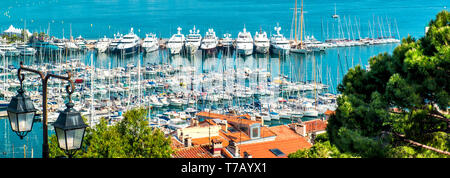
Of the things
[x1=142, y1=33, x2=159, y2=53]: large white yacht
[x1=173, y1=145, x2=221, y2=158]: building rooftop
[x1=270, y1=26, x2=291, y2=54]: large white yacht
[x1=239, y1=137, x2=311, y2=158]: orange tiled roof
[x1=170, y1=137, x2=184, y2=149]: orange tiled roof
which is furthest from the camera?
[x1=142, y1=33, x2=159, y2=53]: large white yacht

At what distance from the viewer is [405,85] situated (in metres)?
8.09

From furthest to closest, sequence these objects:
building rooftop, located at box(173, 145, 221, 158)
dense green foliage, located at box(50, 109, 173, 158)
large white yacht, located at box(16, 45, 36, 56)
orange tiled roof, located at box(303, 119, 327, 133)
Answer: large white yacht, located at box(16, 45, 36, 56) < orange tiled roof, located at box(303, 119, 327, 133) < building rooftop, located at box(173, 145, 221, 158) < dense green foliage, located at box(50, 109, 173, 158)

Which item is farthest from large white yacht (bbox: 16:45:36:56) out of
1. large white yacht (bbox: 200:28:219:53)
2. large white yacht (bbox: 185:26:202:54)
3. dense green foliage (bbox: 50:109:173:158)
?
dense green foliage (bbox: 50:109:173:158)

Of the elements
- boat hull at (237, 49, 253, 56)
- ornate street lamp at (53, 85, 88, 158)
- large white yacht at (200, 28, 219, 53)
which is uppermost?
large white yacht at (200, 28, 219, 53)

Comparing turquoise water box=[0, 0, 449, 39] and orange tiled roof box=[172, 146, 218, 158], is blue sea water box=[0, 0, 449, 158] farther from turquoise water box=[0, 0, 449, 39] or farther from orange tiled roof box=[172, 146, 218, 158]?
orange tiled roof box=[172, 146, 218, 158]

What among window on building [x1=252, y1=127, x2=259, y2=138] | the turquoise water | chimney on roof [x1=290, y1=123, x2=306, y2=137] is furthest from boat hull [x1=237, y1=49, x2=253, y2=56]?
window on building [x1=252, y1=127, x2=259, y2=138]

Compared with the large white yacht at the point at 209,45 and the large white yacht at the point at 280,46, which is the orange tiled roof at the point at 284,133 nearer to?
the large white yacht at the point at 280,46

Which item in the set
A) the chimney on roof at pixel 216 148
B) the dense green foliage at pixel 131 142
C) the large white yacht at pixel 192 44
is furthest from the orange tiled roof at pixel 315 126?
the large white yacht at pixel 192 44

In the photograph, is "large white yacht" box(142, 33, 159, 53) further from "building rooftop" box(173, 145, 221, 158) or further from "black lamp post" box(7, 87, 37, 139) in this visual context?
"black lamp post" box(7, 87, 37, 139)

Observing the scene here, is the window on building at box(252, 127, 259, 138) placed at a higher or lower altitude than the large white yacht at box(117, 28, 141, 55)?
lower

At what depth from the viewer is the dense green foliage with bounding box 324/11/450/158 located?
8008 mm

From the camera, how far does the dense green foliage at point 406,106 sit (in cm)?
801

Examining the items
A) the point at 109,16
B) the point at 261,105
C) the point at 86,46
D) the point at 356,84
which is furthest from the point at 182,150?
the point at 109,16

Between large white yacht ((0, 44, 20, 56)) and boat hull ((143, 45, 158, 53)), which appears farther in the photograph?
boat hull ((143, 45, 158, 53))
